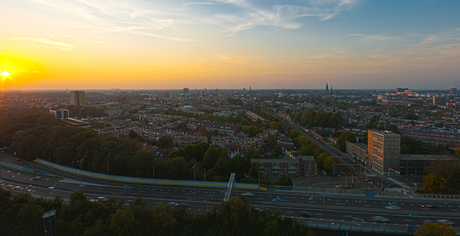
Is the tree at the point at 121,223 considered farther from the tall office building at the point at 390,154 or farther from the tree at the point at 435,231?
the tall office building at the point at 390,154

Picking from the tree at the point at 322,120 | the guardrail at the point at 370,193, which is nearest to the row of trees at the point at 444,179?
the guardrail at the point at 370,193

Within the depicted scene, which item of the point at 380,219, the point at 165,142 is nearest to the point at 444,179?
the point at 380,219

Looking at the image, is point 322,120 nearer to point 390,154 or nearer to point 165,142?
point 390,154

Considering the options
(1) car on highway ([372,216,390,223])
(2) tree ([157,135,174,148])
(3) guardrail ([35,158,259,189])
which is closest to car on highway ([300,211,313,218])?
(1) car on highway ([372,216,390,223])

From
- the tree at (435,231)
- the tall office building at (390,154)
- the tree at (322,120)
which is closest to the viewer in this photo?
the tree at (435,231)

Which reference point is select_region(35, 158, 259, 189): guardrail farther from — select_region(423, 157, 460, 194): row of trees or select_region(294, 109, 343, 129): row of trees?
select_region(294, 109, 343, 129): row of trees

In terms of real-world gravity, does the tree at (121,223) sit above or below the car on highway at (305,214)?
above
